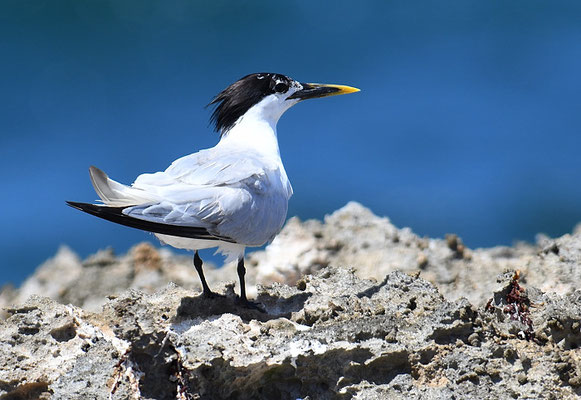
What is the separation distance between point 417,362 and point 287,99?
3.07 m

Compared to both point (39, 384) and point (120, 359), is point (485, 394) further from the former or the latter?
point (39, 384)

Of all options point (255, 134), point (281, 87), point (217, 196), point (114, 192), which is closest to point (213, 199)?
point (217, 196)

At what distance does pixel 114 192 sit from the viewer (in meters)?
4.52

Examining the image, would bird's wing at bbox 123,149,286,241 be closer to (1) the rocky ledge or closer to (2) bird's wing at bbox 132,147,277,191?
(2) bird's wing at bbox 132,147,277,191

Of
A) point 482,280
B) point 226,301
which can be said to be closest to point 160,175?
point 226,301

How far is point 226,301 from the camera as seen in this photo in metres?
4.82

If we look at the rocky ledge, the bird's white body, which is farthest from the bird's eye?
the rocky ledge

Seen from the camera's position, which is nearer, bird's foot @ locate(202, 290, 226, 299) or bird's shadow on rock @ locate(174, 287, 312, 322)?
bird's shadow on rock @ locate(174, 287, 312, 322)

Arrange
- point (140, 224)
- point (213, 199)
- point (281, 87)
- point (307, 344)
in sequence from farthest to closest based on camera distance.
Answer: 1. point (281, 87)
2. point (213, 199)
3. point (140, 224)
4. point (307, 344)

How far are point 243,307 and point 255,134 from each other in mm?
1651

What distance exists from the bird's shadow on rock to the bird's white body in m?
0.39

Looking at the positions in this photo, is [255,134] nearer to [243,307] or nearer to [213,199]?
[213,199]

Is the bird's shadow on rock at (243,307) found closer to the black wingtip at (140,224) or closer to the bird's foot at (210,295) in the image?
the bird's foot at (210,295)

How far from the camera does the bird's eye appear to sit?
20.4 ft
